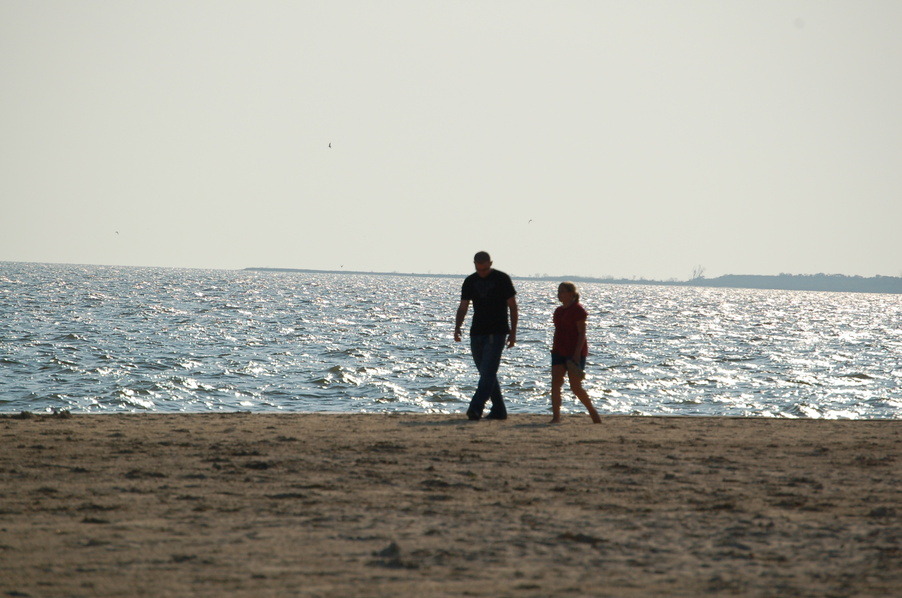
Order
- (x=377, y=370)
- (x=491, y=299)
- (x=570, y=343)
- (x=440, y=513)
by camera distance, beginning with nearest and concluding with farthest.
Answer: (x=440, y=513), (x=570, y=343), (x=491, y=299), (x=377, y=370)

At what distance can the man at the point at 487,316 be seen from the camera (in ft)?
36.0

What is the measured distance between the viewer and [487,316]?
11062 millimetres

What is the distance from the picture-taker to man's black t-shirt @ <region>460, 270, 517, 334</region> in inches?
433

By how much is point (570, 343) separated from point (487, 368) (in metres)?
1.03

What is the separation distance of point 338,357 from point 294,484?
68.1 feet

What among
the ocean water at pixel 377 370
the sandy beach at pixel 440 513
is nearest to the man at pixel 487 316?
the sandy beach at pixel 440 513

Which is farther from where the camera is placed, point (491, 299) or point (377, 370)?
point (377, 370)

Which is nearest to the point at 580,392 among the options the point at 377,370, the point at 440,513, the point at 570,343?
the point at 570,343

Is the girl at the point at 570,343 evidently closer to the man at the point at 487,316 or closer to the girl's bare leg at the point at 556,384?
the girl's bare leg at the point at 556,384

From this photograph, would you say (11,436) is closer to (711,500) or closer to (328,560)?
(328,560)

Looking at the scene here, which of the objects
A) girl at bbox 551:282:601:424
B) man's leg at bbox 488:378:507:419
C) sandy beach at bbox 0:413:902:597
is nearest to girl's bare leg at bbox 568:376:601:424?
girl at bbox 551:282:601:424

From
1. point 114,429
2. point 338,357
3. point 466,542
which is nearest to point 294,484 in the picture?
point 466,542

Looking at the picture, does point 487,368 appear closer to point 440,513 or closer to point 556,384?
point 556,384

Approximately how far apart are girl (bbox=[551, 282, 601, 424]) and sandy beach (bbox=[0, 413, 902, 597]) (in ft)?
3.97
